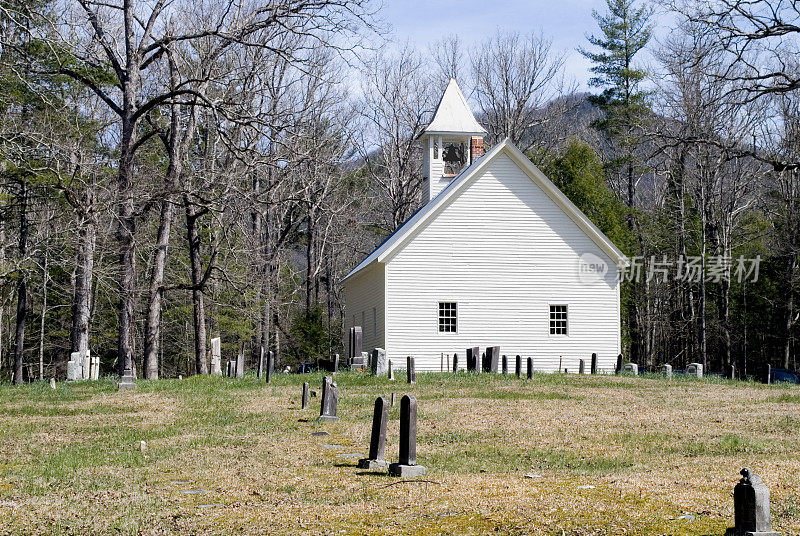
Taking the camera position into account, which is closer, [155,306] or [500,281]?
[155,306]

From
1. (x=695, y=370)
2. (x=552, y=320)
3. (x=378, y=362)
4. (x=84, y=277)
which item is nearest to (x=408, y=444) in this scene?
(x=378, y=362)

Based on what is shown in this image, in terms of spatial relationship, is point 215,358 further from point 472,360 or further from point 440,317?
point 472,360

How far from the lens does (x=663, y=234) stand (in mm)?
51375

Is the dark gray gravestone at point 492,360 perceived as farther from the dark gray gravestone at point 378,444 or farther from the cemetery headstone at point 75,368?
the dark gray gravestone at point 378,444

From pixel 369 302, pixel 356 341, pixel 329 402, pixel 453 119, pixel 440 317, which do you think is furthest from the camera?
pixel 453 119

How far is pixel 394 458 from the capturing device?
12.7 metres

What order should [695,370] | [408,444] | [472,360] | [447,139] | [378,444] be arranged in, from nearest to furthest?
[408,444]
[378,444]
[472,360]
[695,370]
[447,139]

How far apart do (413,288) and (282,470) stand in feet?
69.6

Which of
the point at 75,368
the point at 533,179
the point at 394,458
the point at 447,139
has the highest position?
the point at 447,139

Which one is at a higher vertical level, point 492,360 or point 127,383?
point 492,360

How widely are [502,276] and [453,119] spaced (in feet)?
32.1

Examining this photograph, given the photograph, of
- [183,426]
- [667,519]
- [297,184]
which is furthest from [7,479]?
[297,184]

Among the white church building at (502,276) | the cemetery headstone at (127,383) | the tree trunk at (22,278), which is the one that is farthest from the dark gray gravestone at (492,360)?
the tree trunk at (22,278)

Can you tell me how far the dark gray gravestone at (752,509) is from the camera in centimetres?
715
